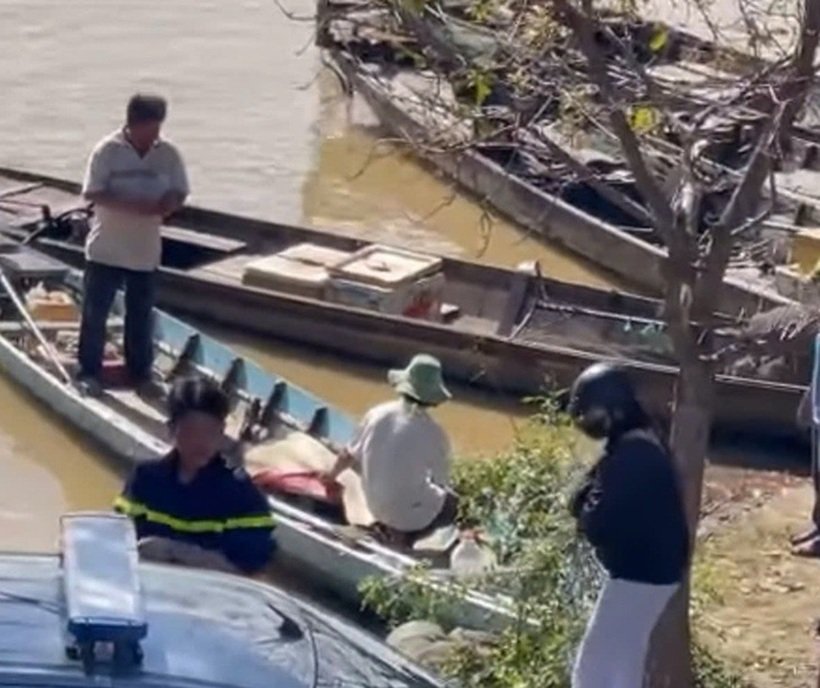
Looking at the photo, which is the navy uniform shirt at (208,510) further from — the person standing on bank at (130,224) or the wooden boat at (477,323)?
the wooden boat at (477,323)

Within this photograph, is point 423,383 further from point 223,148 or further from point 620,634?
point 223,148

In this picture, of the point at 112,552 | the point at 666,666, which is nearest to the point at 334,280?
the point at 666,666

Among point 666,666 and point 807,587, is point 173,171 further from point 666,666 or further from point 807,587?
point 666,666

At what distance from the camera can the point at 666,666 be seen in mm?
7793

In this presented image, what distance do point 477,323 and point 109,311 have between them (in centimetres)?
293

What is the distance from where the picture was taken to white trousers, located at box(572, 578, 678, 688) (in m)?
7.11

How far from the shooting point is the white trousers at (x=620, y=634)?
23.3 ft

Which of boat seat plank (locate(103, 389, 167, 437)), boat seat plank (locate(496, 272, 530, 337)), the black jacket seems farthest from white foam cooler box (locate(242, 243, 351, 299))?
the black jacket

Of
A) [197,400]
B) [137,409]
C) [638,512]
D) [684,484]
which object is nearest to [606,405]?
[638,512]

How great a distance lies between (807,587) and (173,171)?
4.21 metres

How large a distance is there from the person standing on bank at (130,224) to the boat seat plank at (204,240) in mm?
3210

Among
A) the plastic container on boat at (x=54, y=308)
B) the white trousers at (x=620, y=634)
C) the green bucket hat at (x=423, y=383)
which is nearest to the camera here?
the white trousers at (x=620, y=634)

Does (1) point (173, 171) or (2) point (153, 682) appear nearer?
(2) point (153, 682)

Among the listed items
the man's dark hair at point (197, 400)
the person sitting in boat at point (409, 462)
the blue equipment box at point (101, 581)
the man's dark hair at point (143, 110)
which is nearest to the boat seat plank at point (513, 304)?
the man's dark hair at point (143, 110)
